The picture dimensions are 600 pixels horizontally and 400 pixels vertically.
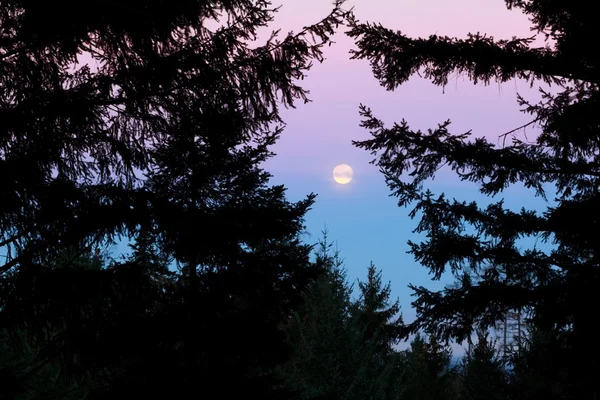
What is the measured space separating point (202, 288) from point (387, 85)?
16.9 feet

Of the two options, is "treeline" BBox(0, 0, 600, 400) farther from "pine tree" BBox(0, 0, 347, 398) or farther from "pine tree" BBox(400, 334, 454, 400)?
"pine tree" BBox(400, 334, 454, 400)

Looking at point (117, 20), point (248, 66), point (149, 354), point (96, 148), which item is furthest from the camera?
point (149, 354)

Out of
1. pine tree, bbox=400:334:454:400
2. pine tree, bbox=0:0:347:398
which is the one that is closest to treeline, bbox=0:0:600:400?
pine tree, bbox=0:0:347:398

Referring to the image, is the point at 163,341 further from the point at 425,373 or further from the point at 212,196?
the point at 425,373

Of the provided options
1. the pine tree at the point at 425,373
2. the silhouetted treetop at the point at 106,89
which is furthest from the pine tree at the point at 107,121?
the pine tree at the point at 425,373

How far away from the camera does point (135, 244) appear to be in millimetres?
11531

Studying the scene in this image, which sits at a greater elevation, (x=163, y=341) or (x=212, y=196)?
(x=212, y=196)

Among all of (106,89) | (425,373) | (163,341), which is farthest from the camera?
(425,373)

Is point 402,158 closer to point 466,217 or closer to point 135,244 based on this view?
point 466,217

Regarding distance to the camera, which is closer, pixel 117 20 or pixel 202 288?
pixel 117 20

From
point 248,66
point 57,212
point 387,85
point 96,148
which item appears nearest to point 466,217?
point 387,85

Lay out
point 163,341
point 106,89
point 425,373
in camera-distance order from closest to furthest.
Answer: point 106,89
point 163,341
point 425,373

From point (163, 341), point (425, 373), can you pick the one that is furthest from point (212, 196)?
point (425, 373)

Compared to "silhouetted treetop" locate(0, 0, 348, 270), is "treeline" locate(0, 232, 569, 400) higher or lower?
lower
